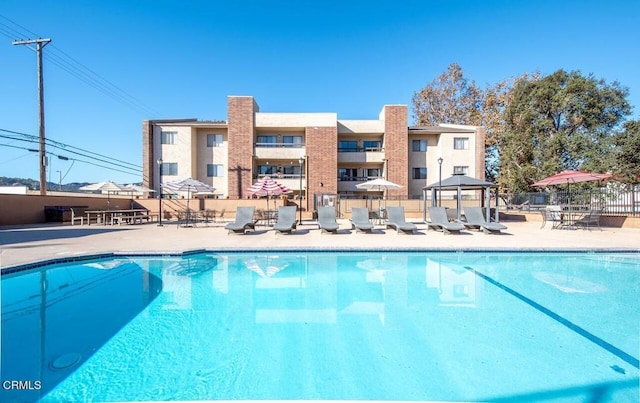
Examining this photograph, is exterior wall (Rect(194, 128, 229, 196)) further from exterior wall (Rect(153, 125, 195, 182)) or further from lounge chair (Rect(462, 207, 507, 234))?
lounge chair (Rect(462, 207, 507, 234))

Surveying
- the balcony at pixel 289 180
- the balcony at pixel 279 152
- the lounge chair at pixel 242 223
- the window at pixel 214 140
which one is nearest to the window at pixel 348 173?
the balcony at pixel 289 180

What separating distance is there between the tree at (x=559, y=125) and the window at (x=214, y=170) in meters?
29.2

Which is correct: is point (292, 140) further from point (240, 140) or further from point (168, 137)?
point (168, 137)

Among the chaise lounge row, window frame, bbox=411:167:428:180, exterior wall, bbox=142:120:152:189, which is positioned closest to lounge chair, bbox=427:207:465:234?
the chaise lounge row

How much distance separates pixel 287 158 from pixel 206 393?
24.8 meters

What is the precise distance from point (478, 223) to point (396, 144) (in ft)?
50.2

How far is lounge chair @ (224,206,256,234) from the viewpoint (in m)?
12.2

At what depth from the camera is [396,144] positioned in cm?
2664

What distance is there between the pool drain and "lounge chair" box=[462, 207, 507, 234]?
13.8m

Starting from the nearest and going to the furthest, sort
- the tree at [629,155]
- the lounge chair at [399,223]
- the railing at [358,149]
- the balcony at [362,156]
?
the lounge chair at [399,223] → the tree at [629,155] → the balcony at [362,156] → the railing at [358,149]

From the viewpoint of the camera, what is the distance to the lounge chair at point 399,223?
12.5 metres

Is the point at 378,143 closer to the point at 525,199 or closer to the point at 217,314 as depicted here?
the point at 525,199

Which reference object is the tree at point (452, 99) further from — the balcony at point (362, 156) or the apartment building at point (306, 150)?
the balcony at point (362, 156)

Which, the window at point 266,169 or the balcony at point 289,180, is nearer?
the balcony at point 289,180
